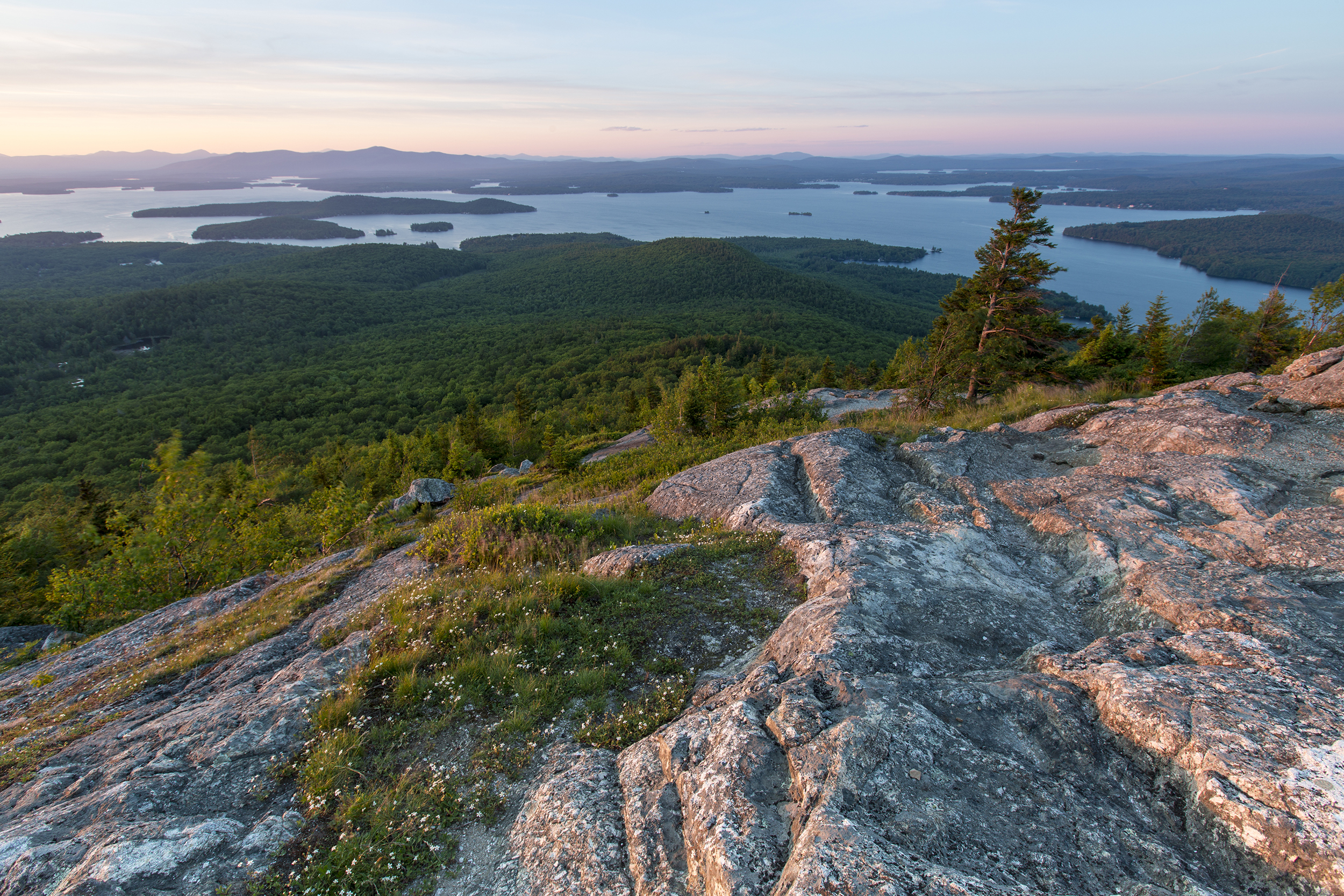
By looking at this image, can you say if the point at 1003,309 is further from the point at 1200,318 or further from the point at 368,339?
the point at 368,339

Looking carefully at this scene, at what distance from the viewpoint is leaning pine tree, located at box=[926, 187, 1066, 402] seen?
→ 60.2 ft

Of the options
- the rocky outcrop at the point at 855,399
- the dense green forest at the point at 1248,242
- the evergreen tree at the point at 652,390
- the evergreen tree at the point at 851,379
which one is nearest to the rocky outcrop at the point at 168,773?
the rocky outcrop at the point at 855,399

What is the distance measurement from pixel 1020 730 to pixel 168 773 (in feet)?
20.4

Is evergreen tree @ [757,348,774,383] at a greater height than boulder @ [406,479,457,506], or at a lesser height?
lesser

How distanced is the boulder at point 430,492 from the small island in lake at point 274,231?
21080 cm

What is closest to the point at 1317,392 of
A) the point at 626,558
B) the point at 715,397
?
the point at 626,558

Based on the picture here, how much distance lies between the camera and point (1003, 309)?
63.0 ft

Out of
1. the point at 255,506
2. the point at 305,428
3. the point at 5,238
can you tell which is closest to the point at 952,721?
the point at 255,506

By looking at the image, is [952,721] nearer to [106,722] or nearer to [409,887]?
[409,887]

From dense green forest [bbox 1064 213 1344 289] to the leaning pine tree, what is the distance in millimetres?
111115

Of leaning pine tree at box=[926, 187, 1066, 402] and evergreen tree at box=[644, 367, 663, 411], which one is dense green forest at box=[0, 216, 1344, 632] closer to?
leaning pine tree at box=[926, 187, 1066, 402]

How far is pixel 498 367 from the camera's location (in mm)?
76062

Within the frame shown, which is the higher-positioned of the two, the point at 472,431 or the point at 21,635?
the point at 21,635

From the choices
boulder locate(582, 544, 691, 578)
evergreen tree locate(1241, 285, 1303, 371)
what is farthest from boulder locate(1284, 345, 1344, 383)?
evergreen tree locate(1241, 285, 1303, 371)
